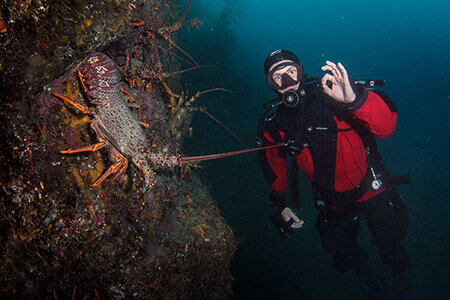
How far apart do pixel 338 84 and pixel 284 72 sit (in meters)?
1.06

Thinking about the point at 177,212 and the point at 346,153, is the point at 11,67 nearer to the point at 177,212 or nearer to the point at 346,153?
the point at 177,212

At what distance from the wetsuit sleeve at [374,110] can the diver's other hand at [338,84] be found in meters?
0.12

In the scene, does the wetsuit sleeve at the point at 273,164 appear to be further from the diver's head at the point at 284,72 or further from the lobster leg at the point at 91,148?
the lobster leg at the point at 91,148

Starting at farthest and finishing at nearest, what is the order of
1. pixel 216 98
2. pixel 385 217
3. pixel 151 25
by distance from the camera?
1. pixel 216 98
2. pixel 385 217
3. pixel 151 25

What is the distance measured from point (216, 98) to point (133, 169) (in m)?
13.6

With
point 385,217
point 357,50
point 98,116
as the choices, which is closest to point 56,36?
point 98,116

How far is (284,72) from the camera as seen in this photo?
11.8ft

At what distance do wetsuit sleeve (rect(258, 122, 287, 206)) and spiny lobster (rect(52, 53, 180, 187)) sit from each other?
2.36 m

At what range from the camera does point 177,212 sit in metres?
3.35

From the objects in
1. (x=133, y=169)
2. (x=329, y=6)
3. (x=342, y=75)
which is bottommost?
(x=133, y=169)

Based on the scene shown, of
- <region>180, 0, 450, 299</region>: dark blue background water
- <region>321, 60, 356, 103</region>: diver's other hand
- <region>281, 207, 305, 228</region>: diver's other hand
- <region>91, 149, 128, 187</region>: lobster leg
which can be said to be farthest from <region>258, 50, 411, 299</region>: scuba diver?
<region>91, 149, 128, 187</region>: lobster leg

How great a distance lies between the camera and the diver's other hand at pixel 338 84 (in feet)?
8.63

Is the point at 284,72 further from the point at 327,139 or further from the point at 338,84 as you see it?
the point at 327,139

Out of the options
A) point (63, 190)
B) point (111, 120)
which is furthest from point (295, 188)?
point (63, 190)
